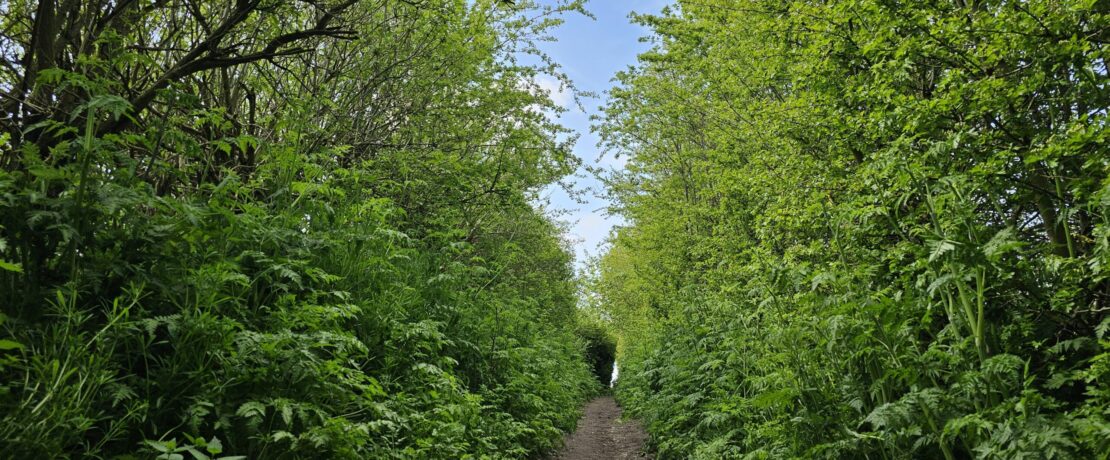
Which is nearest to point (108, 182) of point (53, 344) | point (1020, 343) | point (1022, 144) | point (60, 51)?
point (53, 344)

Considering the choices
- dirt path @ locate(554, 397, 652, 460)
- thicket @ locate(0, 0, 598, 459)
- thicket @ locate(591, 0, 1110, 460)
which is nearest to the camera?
thicket @ locate(0, 0, 598, 459)

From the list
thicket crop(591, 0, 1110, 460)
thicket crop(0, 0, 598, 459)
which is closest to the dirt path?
thicket crop(0, 0, 598, 459)

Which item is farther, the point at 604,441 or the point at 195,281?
the point at 604,441

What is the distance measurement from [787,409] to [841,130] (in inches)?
106

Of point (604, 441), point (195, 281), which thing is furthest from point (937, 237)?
point (604, 441)

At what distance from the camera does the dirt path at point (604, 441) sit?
9.91 m

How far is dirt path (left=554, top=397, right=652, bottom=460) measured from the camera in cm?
991

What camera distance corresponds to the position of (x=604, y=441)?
39.6 feet

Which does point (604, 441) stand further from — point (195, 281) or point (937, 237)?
point (195, 281)

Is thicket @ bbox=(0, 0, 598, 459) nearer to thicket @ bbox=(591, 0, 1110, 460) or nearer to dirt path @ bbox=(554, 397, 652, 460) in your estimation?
dirt path @ bbox=(554, 397, 652, 460)

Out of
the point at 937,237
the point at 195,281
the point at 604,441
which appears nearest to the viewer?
the point at 195,281

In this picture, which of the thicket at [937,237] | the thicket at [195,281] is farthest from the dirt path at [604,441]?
the thicket at [937,237]

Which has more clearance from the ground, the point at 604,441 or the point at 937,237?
the point at 937,237

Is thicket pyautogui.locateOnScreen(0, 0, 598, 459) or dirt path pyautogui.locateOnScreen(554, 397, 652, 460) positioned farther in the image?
dirt path pyautogui.locateOnScreen(554, 397, 652, 460)
